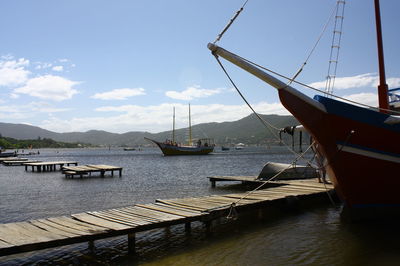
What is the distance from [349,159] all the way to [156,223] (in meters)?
5.76

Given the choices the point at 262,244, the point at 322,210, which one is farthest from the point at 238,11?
the point at 322,210

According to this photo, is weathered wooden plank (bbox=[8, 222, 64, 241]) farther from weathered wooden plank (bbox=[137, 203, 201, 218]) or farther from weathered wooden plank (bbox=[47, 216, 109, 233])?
weathered wooden plank (bbox=[137, 203, 201, 218])

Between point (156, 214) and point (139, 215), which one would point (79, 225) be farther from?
point (156, 214)

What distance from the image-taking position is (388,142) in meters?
9.59

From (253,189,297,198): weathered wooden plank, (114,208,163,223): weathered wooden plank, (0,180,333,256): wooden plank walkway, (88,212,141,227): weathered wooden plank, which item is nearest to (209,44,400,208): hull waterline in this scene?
(0,180,333,256): wooden plank walkway

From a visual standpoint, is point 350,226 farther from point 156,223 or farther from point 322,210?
point 156,223

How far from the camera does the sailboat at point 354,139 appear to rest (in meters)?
9.46

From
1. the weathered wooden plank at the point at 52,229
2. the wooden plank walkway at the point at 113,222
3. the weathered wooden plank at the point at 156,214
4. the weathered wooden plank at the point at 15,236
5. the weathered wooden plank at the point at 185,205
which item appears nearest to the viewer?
the weathered wooden plank at the point at 15,236

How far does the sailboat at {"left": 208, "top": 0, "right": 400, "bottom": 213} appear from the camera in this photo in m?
9.46

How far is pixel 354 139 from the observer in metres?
9.62

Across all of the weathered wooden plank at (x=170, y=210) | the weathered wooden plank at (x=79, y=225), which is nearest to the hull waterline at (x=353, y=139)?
the weathered wooden plank at (x=170, y=210)

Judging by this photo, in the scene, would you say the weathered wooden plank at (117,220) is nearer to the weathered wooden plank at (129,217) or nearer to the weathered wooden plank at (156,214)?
the weathered wooden plank at (129,217)

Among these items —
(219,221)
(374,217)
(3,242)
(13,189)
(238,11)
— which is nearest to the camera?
(3,242)

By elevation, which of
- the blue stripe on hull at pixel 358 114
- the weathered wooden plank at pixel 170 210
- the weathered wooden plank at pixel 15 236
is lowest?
the weathered wooden plank at pixel 170 210
